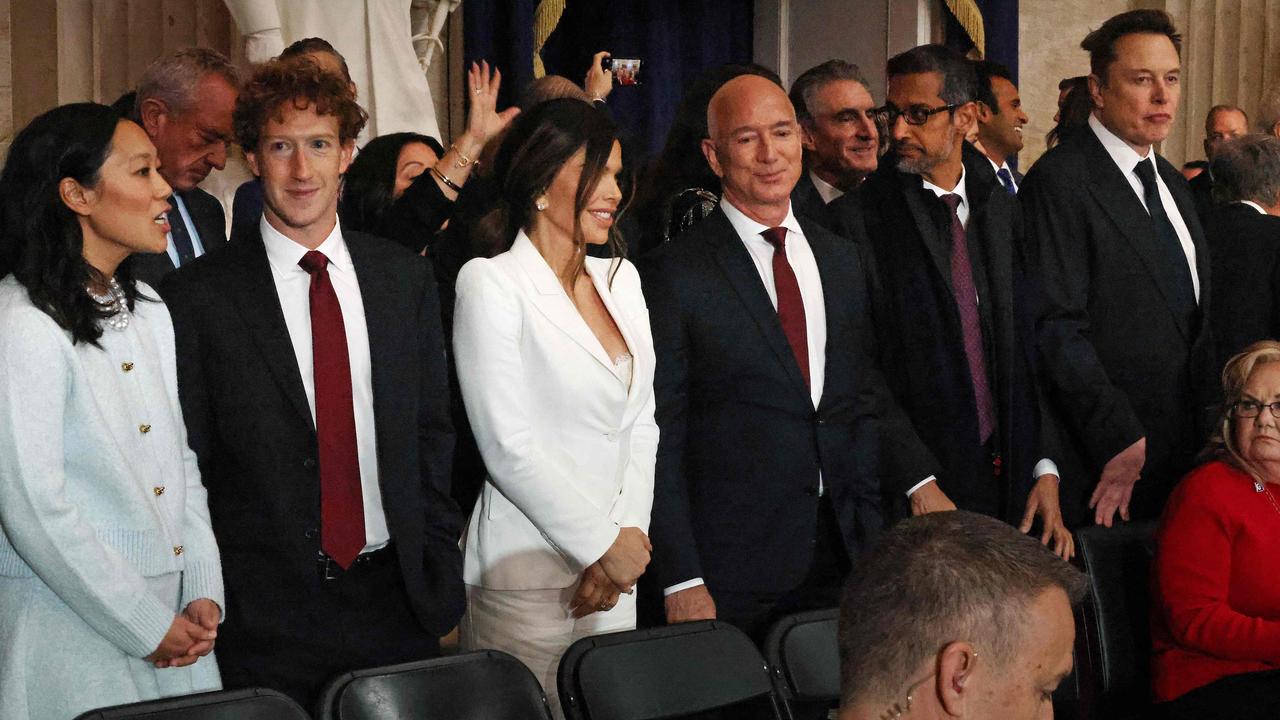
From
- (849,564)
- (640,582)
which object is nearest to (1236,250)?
(849,564)

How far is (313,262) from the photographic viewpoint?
285 cm

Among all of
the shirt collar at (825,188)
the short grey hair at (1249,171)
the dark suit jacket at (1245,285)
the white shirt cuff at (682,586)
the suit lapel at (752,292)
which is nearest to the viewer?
the white shirt cuff at (682,586)

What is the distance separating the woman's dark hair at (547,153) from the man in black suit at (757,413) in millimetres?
323

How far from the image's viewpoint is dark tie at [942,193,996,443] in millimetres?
3795

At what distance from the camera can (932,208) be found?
3.84 m

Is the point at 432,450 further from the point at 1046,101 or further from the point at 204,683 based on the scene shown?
the point at 1046,101

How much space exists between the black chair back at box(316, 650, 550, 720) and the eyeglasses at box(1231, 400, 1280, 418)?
186cm

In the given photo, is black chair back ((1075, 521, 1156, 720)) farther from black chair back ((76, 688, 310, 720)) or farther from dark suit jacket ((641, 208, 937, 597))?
black chair back ((76, 688, 310, 720))

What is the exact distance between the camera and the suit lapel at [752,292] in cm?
321

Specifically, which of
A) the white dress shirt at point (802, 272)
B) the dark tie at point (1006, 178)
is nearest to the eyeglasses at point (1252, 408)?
the white dress shirt at point (802, 272)

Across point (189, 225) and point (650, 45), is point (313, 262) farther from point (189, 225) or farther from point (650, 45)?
point (650, 45)

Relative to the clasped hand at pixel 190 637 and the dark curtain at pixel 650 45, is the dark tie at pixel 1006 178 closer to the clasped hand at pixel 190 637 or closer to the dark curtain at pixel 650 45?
the dark curtain at pixel 650 45

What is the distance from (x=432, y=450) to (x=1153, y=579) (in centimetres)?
169

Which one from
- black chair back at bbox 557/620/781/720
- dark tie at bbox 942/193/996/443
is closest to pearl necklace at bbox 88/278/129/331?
black chair back at bbox 557/620/781/720
